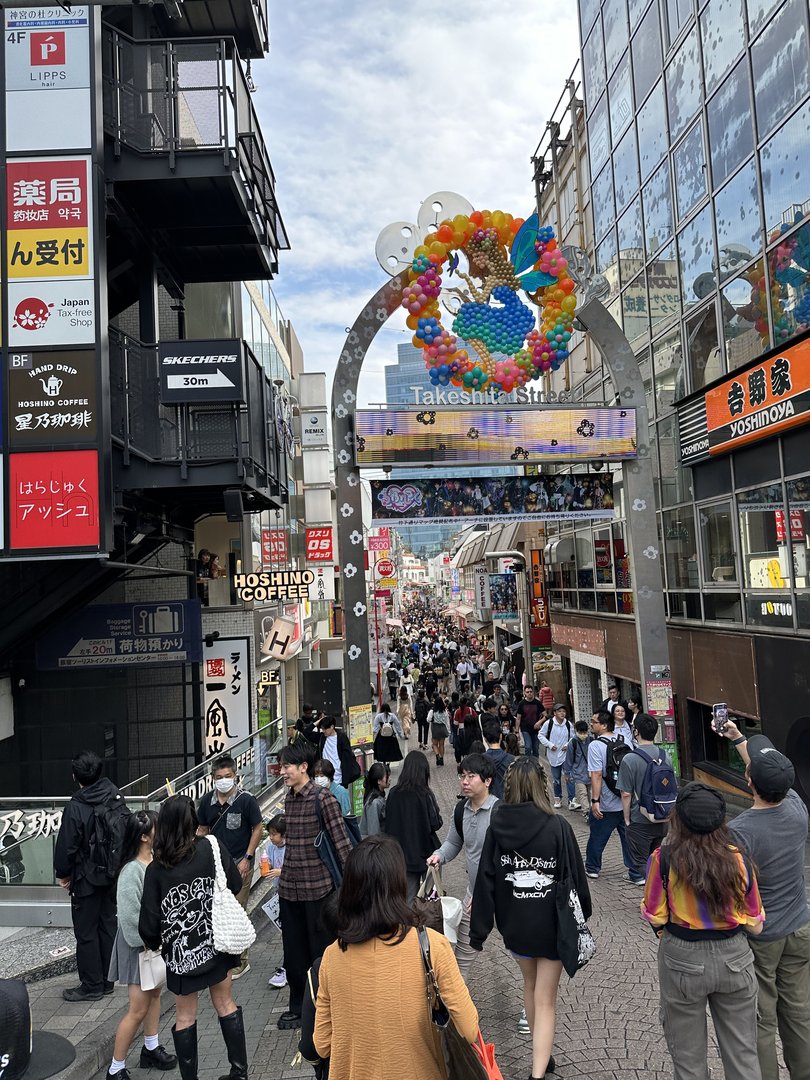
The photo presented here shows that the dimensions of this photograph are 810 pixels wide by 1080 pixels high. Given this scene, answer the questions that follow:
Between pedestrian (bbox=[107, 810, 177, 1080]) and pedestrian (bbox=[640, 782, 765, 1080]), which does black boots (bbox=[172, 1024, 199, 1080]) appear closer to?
pedestrian (bbox=[107, 810, 177, 1080])

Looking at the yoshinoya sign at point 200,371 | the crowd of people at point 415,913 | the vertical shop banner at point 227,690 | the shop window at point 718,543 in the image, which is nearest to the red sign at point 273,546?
the vertical shop banner at point 227,690

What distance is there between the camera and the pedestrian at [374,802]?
7.07m

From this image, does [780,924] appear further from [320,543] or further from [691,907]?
[320,543]

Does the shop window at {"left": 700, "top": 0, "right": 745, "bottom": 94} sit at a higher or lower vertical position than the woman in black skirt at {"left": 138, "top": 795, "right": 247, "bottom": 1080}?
higher

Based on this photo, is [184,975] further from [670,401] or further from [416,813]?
[670,401]

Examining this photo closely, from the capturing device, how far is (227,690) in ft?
50.0

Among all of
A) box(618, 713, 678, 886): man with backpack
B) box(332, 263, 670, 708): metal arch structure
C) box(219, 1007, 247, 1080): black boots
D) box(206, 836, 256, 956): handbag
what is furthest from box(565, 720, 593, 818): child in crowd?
box(206, 836, 256, 956): handbag

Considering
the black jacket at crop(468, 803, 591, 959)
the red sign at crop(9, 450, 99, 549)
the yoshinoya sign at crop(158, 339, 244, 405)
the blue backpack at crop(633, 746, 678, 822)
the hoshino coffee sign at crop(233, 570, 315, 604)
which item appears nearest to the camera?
the black jacket at crop(468, 803, 591, 959)

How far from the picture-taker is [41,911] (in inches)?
320

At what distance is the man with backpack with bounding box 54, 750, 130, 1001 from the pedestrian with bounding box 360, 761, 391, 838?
6.43ft

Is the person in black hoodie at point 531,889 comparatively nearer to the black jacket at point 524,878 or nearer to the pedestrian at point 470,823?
the black jacket at point 524,878

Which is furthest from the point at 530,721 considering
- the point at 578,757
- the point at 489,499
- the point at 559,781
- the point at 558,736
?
the point at 489,499

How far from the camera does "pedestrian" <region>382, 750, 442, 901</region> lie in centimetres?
642

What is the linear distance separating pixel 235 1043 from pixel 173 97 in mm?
10768
